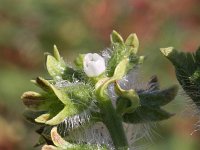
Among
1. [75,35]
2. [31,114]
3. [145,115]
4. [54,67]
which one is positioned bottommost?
[145,115]

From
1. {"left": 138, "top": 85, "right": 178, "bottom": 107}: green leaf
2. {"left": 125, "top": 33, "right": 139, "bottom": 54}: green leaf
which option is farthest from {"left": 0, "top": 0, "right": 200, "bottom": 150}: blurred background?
{"left": 138, "top": 85, "right": 178, "bottom": 107}: green leaf

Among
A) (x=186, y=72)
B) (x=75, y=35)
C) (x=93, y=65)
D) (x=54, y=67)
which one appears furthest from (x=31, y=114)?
(x=75, y=35)

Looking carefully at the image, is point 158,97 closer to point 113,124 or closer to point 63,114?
point 113,124

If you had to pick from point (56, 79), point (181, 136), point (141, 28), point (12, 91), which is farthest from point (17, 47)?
point (56, 79)

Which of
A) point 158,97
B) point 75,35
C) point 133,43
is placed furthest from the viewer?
point 75,35

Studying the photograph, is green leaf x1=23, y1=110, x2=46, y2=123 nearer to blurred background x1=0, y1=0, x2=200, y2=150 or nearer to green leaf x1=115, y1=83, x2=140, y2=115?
green leaf x1=115, y1=83, x2=140, y2=115

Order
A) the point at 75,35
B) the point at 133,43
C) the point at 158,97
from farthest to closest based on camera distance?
the point at 75,35 < the point at 133,43 < the point at 158,97
